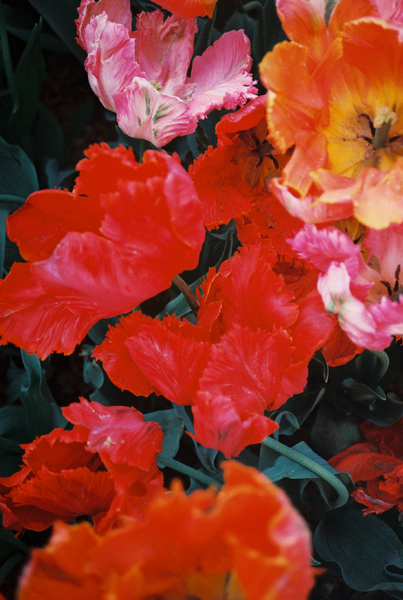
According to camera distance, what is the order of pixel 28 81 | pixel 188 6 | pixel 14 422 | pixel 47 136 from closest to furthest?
1. pixel 188 6
2. pixel 14 422
3. pixel 28 81
4. pixel 47 136

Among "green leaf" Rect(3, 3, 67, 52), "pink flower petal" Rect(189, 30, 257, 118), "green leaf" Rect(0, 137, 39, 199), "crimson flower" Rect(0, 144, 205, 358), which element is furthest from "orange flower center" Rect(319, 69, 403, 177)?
"green leaf" Rect(3, 3, 67, 52)

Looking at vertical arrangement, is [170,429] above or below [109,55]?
below

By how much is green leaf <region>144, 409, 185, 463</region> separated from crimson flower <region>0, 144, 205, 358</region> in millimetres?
181

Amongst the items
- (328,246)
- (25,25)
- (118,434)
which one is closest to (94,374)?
(118,434)

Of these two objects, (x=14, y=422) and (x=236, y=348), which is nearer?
Answer: (x=236, y=348)

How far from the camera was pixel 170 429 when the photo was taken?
0.55 meters

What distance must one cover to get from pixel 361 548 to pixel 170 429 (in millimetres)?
240

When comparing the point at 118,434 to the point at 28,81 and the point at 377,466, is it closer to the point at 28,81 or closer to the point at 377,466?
the point at 377,466

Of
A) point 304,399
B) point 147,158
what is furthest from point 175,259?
point 304,399

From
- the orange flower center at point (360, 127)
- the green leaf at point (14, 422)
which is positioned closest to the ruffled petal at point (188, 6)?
the orange flower center at point (360, 127)

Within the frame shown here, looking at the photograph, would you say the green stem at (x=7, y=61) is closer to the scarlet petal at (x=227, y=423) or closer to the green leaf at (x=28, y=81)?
the green leaf at (x=28, y=81)

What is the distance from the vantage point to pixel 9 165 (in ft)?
2.32

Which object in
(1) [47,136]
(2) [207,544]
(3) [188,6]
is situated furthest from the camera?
(1) [47,136]

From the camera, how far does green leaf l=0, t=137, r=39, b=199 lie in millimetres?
699
